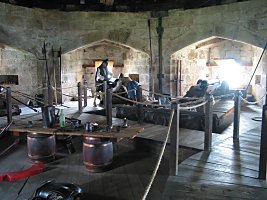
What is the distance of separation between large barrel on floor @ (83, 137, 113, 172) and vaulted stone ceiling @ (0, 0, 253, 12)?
231 inches

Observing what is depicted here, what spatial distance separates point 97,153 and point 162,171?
1.07m

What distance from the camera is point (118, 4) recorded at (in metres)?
9.33

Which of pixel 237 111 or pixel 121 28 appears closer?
pixel 237 111

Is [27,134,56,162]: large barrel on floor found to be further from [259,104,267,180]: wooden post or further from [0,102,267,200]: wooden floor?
[259,104,267,180]: wooden post

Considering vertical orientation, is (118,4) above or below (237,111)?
above

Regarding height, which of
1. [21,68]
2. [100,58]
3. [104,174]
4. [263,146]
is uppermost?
[100,58]

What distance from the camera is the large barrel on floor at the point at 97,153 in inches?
161

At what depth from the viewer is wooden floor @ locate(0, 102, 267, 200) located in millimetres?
2641

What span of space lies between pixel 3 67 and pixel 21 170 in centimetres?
566

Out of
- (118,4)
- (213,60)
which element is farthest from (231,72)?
(118,4)

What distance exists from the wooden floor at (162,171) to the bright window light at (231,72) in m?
4.56

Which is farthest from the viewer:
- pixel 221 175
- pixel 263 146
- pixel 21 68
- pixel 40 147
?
pixel 21 68

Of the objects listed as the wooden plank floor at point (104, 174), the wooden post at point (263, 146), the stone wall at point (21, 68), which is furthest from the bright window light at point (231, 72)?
the wooden post at point (263, 146)

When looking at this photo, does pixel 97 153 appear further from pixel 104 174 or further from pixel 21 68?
pixel 21 68
